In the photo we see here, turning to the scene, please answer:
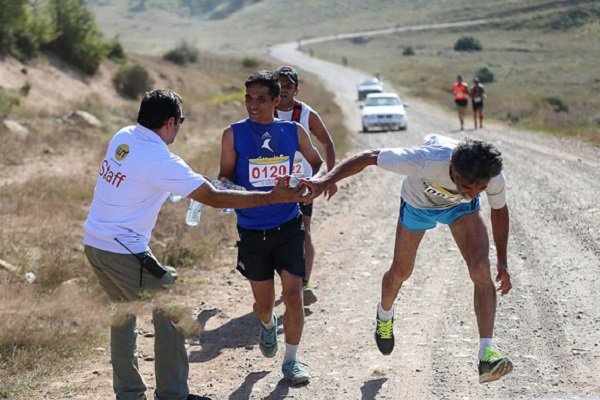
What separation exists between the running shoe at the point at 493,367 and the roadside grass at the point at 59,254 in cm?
292

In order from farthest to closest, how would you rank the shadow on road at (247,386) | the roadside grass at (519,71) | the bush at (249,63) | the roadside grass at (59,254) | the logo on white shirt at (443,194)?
the bush at (249,63) < the roadside grass at (519,71) < the roadside grass at (59,254) < the shadow on road at (247,386) < the logo on white shirt at (443,194)

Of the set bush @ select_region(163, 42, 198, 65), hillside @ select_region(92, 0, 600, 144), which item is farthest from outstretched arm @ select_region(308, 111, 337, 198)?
bush @ select_region(163, 42, 198, 65)

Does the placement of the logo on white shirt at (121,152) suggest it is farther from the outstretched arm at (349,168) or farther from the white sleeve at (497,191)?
the white sleeve at (497,191)

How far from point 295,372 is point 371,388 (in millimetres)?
525

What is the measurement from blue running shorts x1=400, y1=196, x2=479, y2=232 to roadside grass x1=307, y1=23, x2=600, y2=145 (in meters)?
15.9

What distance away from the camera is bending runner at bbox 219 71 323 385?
19.2ft

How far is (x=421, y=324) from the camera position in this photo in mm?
7152

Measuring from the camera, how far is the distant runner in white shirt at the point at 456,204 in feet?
16.9

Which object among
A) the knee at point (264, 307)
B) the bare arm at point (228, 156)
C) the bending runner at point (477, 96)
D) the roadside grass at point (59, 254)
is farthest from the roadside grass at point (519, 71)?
the bare arm at point (228, 156)

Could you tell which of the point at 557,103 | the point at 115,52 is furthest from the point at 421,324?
the point at 115,52

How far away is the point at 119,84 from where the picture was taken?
126 feet

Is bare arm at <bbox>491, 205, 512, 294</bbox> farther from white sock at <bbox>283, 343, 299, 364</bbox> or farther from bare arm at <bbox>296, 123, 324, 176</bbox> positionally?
white sock at <bbox>283, 343, 299, 364</bbox>

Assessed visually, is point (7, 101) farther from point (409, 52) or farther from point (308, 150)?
point (409, 52)

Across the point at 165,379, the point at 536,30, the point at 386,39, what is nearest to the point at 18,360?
the point at 165,379
